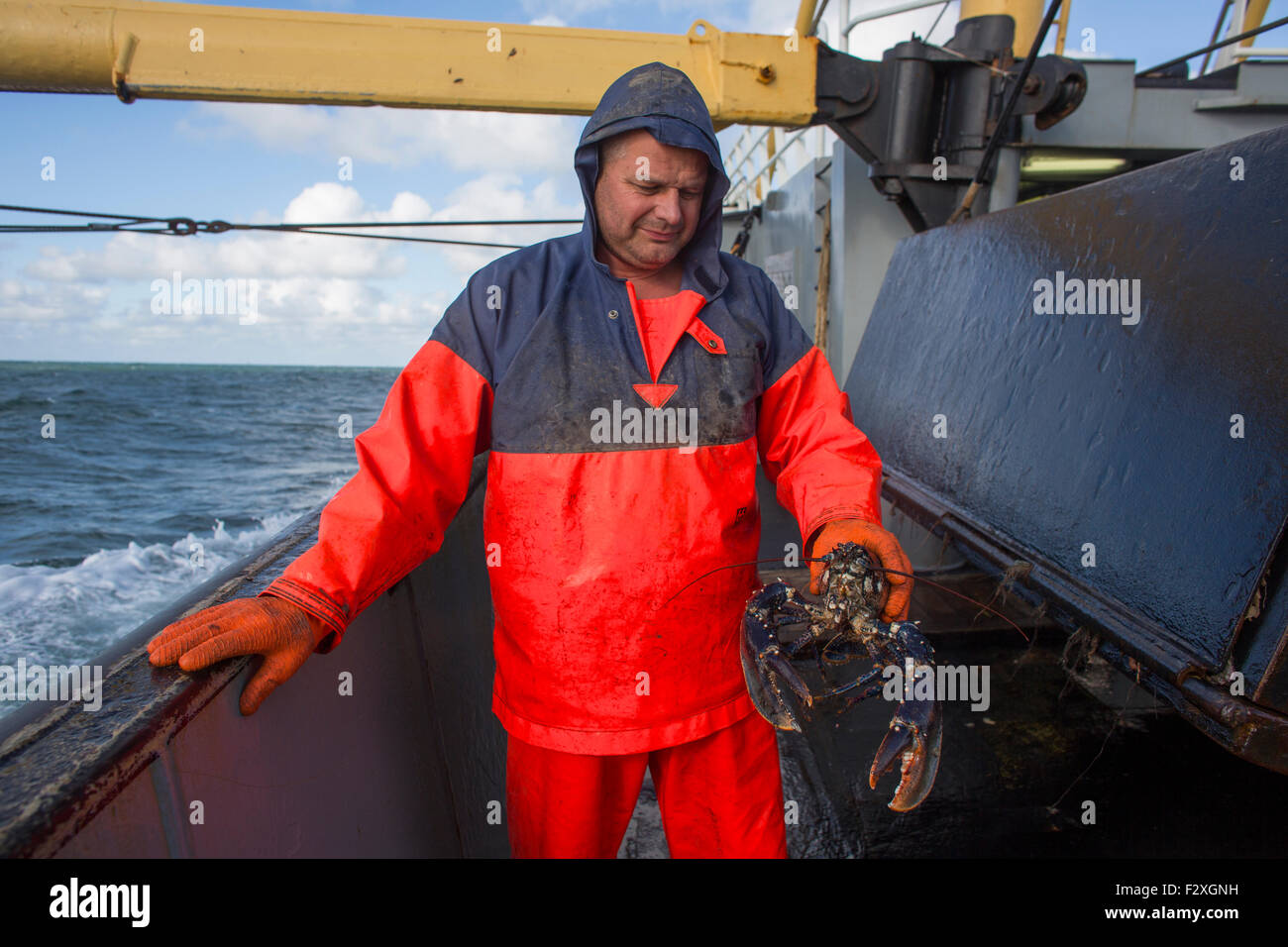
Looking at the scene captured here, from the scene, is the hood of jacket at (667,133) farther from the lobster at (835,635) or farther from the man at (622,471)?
the lobster at (835,635)

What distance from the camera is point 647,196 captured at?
Result: 1.77 meters

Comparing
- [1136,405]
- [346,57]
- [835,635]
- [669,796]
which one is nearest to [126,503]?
[346,57]

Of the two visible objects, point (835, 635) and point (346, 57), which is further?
point (346, 57)

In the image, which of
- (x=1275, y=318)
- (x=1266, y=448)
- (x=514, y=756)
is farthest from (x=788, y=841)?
(x=1275, y=318)

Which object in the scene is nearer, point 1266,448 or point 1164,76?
point 1266,448

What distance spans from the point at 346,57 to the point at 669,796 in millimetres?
4092

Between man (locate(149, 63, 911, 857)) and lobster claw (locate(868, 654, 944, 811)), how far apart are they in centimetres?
35

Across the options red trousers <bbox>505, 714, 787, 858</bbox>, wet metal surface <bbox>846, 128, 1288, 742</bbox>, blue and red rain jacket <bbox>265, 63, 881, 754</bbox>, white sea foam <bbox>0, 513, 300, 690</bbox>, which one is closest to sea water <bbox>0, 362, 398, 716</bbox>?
white sea foam <bbox>0, 513, 300, 690</bbox>

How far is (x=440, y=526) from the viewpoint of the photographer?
171cm

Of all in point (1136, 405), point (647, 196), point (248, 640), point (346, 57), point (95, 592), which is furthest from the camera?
point (95, 592)

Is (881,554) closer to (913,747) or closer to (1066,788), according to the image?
(913,747)
